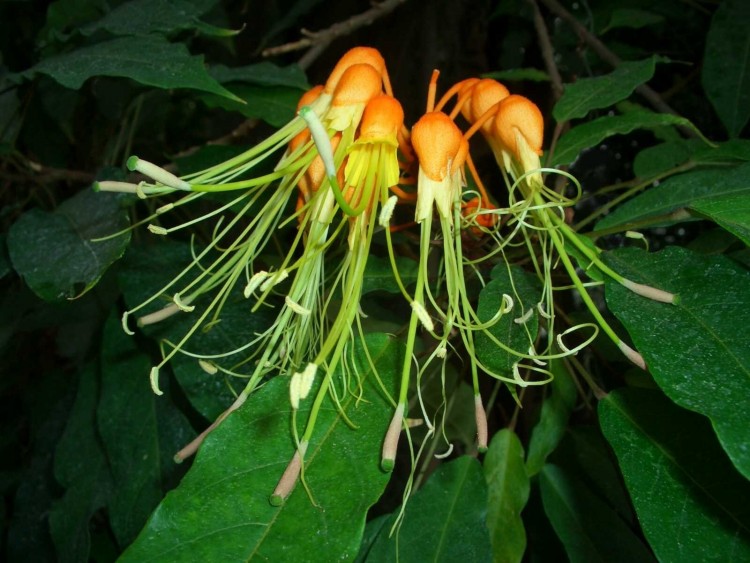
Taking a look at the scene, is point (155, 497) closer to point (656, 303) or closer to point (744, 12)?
point (656, 303)

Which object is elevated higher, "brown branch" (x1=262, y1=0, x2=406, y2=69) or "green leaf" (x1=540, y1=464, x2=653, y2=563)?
"brown branch" (x1=262, y1=0, x2=406, y2=69)

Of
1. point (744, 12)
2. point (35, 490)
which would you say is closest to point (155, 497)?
point (35, 490)

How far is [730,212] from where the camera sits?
0.56 m

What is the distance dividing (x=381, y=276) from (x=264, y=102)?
0.37 m

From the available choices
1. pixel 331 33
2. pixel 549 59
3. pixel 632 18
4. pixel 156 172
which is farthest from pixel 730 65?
pixel 156 172

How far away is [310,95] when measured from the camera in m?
0.64

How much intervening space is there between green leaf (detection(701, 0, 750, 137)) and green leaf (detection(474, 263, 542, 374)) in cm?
61

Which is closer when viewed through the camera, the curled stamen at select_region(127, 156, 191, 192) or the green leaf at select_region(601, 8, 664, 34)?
the curled stamen at select_region(127, 156, 191, 192)

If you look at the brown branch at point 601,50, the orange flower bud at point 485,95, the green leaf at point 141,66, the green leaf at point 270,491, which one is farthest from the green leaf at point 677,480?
the brown branch at point 601,50

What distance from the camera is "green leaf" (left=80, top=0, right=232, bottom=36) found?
2.79 feet

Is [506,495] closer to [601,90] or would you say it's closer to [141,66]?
[601,90]

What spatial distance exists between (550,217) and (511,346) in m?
0.13

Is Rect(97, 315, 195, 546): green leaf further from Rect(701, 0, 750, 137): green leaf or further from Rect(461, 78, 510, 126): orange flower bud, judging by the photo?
Rect(701, 0, 750, 137): green leaf

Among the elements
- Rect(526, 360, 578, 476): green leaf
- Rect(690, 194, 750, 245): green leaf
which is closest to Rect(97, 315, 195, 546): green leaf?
Rect(526, 360, 578, 476): green leaf
